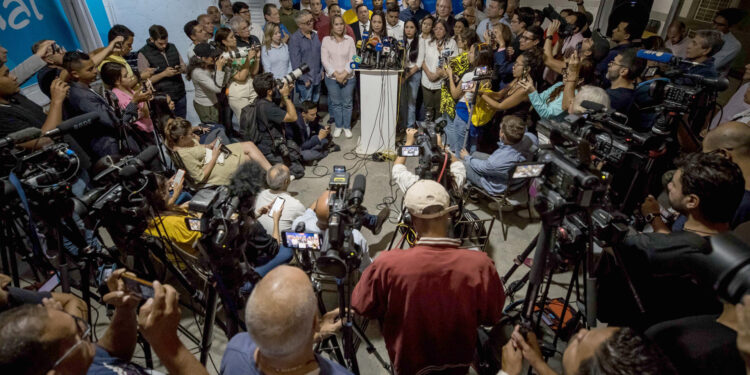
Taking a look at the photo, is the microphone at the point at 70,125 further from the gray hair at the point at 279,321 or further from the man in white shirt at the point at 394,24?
the man in white shirt at the point at 394,24

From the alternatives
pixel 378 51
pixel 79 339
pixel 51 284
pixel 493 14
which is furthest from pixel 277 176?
pixel 493 14

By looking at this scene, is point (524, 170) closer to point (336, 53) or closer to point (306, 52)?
point (336, 53)

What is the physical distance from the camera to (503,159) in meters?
3.29

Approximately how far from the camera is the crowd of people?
1.22 m

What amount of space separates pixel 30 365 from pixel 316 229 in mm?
1815

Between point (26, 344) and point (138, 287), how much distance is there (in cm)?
36

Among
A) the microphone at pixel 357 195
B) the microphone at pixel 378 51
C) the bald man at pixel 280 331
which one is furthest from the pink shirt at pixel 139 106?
the bald man at pixel 280 331

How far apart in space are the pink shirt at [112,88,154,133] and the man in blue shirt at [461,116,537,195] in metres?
3.67

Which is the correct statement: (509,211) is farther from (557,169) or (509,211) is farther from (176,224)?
(176,224)

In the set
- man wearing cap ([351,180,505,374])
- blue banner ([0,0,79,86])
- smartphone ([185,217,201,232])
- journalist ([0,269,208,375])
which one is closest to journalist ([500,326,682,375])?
man wearing cap ([351,180,505,374])

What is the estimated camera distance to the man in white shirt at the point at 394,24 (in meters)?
5.72

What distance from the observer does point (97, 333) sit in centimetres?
268

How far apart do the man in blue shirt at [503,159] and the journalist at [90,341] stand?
2762 millimetres

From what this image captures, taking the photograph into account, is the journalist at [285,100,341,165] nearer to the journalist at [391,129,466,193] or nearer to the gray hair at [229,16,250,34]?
the gray hair at [229,16,250,34]
